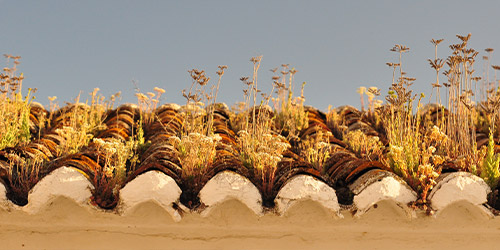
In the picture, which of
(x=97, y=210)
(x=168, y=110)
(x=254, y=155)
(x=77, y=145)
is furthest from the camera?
(x=168, y=110)

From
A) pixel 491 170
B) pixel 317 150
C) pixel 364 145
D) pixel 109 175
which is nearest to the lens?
pixel 109 175

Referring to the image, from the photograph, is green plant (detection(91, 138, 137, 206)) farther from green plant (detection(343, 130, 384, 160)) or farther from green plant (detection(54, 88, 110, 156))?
green plant (detection(343, 130, 384, 160))

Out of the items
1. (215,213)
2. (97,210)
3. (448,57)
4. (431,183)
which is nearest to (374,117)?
(448,57)

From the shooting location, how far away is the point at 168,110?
8.80 meters

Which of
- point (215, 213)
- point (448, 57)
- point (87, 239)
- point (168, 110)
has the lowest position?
point (87, 239)

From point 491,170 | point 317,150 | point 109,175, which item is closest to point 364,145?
point 317,150

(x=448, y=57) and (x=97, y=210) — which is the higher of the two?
(x=448, y=57)

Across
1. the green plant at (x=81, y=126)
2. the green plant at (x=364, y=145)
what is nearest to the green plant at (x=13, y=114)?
the green plant at (x=81, y=126)

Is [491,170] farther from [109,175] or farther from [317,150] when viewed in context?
[109,175]

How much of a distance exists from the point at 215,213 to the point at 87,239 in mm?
1247

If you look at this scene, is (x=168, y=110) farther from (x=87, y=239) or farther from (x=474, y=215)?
(x=474, y=215)

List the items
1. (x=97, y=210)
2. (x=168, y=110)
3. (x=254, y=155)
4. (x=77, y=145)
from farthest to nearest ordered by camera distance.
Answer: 1. (x=168, y=110)
2. (x=77, y=145)
3. (x=254, y=155)
4. (x=97, y=210)

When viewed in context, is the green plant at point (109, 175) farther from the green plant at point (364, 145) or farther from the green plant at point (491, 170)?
the green plant at point (491, 170)

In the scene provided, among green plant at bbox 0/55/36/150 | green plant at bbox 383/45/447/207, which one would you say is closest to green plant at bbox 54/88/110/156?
green plant at bbox 0/55/36/150
